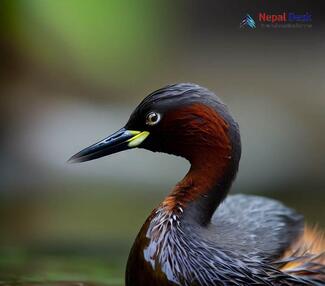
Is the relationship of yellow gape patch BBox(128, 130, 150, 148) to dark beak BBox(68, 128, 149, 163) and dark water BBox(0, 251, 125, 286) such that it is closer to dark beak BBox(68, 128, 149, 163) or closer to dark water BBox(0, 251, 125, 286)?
dark beak BBox(68, 128, 149, 163)

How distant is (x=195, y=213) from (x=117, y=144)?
29 cm

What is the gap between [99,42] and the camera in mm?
3166

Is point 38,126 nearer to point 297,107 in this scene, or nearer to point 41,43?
point 41,43

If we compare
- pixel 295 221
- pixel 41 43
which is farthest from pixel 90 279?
pixel 41 43

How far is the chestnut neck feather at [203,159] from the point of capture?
6.02ft

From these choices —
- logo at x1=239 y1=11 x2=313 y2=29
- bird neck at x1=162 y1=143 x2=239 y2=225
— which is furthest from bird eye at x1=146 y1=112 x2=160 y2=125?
logo at x1=239 y1=11 x2=313 y2=29

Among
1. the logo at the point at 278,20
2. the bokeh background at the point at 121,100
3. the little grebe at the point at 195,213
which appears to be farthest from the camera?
the bokeh background at the point at 121,100

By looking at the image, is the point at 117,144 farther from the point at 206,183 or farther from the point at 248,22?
the point at 248,22

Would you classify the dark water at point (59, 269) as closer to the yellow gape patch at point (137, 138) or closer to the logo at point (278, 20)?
the yellow gape patch at point (137, 138)

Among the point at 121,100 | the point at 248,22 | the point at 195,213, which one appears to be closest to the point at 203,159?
the point at 195,213

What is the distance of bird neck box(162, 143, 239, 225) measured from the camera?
6.07 ft

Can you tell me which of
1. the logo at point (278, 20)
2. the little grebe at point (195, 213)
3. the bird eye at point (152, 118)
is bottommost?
the little grebe at point (195, 213)

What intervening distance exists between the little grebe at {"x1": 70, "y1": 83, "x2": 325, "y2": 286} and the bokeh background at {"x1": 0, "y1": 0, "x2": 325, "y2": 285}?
1.11 m

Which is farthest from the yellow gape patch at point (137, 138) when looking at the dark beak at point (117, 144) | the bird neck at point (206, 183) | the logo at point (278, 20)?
the logo at point (278, 20)
